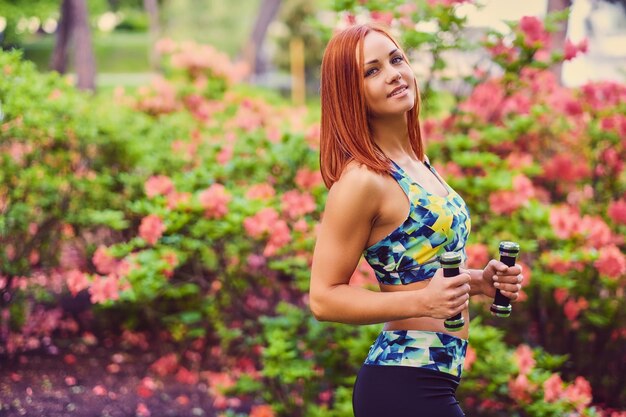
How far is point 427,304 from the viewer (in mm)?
1671

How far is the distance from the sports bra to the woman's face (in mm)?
153

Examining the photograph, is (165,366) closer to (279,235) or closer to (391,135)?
(279,235)

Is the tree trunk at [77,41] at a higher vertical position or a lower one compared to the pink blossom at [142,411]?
higher

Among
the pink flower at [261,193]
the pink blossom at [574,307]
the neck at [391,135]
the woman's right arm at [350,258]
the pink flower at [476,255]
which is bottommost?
the pink blossom at [574,307]

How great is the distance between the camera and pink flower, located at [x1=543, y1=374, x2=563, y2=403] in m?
3.22

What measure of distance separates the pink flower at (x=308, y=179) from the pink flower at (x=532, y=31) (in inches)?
54.1

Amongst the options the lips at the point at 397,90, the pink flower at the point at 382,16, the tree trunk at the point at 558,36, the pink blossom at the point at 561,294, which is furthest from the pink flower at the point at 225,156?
the tree trunk at the point at 558,36

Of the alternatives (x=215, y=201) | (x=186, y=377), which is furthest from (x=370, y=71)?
(x=186, y=377)

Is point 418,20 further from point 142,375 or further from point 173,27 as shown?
point 173,27

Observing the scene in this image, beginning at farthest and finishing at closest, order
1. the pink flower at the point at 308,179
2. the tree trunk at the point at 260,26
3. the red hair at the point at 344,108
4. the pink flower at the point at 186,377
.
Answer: the tree trunk at the point at 260,26 < the pink flower at the point at 186,377 < the pink flower at the point at 308,179 < the red hair at the point at 344,108

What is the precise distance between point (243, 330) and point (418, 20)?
2.10 meters

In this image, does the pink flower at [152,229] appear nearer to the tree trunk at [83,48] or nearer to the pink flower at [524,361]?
the pink flower at [524,361]

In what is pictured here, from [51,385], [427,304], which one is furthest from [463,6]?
[51,385]

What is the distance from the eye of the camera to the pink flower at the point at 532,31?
392cm
